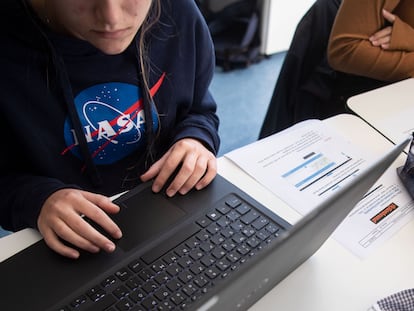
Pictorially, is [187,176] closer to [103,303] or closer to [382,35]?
[103,303]

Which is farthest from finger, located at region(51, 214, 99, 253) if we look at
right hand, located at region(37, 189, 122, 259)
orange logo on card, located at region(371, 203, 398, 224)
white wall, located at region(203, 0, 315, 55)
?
white wall, located at region(203, 0, 315, 55)

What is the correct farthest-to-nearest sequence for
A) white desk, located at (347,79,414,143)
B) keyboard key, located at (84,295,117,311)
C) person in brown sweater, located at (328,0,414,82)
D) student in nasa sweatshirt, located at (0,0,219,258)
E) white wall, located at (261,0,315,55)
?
white wall, located at (261,0,315,55) → person in brown sweater, located at (328,0,414,82) → white desk, located at (347,79,414,143) → student in nasa sweatshirt, located at (0,0,219,258) → keyboard key, located at (84,295,117,311)

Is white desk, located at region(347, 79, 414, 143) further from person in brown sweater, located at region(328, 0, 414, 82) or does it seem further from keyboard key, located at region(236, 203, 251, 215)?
keyboard key, located at region(236, 203, 251, 215)

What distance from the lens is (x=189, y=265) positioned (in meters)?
0.59

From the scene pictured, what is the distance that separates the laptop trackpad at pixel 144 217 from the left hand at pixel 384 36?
763mm

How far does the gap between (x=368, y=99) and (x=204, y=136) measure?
0.42 m

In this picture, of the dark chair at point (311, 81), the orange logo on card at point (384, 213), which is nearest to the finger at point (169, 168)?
the orange logo on card at point (384, 213)

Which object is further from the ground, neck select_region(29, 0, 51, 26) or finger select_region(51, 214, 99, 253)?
neck select_region(29, 0, 51, 26)

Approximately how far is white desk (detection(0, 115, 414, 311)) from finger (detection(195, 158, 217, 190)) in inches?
5.2

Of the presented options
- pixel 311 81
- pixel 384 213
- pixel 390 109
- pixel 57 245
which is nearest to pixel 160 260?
pixel 57 245

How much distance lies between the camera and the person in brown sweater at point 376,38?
1.11m

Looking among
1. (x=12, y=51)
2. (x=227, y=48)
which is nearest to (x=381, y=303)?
(x=12, y=51)

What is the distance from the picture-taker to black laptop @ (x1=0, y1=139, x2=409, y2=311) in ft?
1.80

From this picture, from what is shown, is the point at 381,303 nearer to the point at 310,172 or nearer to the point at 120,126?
the point at 310,172
